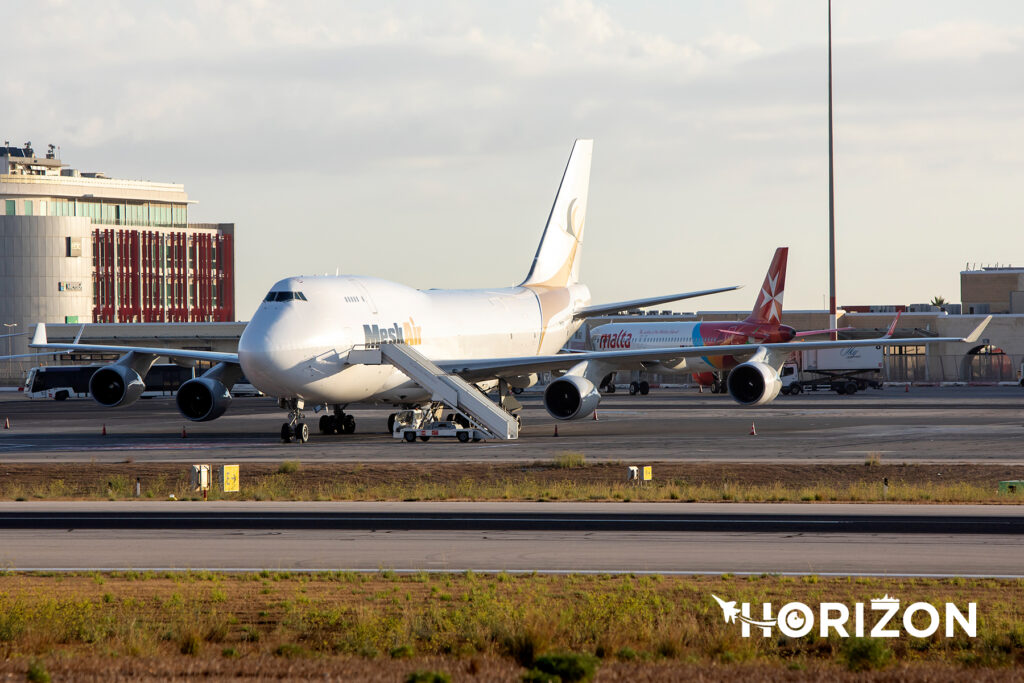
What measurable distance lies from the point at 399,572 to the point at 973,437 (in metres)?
34.1

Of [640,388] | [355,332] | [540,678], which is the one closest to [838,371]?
[640,388]

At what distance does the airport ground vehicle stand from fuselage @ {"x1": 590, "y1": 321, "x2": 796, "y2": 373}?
346 centimetres

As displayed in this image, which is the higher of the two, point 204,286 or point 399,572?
point 204,286

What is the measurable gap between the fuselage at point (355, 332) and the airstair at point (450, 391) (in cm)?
55

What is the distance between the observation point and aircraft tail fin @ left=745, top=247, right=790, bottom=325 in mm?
91000

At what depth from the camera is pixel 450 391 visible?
4869cm

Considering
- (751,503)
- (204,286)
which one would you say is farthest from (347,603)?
(204,286)

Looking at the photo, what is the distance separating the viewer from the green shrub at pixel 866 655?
1382cm

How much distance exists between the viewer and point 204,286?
17825 centimetres

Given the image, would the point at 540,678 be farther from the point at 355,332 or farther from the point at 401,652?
the point at 355,332

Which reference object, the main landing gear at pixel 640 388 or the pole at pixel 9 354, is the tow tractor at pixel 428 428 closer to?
the main landing gear at pixel 640 388

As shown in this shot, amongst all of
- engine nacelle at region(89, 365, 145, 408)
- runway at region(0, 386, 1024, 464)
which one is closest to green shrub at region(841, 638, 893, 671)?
runway at region(0, 386, 1024, 464)

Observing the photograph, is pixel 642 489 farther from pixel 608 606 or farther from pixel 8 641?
pixel 8 641

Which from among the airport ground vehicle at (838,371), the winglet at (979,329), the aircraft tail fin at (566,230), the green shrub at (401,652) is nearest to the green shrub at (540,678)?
the green shrub at (401,652)
